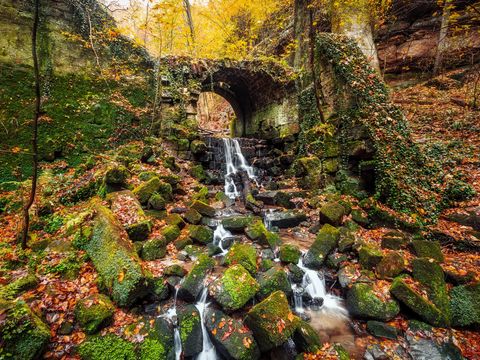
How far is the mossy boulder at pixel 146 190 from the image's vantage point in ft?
19.3

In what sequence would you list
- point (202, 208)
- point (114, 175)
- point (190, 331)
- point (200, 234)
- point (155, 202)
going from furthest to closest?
point (202, 208) → point (155, 202) → point (114, 175) → point (200, 234) → point (190, 331)

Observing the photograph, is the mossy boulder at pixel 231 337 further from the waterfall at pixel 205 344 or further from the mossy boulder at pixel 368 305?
the mossy boulder at pixel 368 305

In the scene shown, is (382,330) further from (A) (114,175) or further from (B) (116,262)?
(A) (114,175)

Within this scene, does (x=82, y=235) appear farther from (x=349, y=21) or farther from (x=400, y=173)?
(x=349, y=21)

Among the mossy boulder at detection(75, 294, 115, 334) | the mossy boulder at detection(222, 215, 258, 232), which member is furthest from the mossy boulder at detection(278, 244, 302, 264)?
the mossy boulder at detection(75, 294, 115, 334)

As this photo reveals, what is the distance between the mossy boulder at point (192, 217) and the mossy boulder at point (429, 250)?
5110mm

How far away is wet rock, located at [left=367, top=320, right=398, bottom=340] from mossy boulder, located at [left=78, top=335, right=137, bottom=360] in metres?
3.56

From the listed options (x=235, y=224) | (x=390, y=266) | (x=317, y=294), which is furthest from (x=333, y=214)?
(x=235, y=224)

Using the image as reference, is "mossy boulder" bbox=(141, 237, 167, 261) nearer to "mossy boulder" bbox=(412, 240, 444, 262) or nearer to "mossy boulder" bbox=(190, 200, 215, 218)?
"mossy boulder" bbox=(190, 200, 215, 218)

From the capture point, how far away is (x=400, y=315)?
3641 millimetres

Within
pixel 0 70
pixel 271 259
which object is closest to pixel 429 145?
pixel 271 259

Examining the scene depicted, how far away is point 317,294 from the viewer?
4277mm

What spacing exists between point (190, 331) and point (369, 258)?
3755mm

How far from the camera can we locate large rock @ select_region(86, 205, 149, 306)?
11.0 feet
